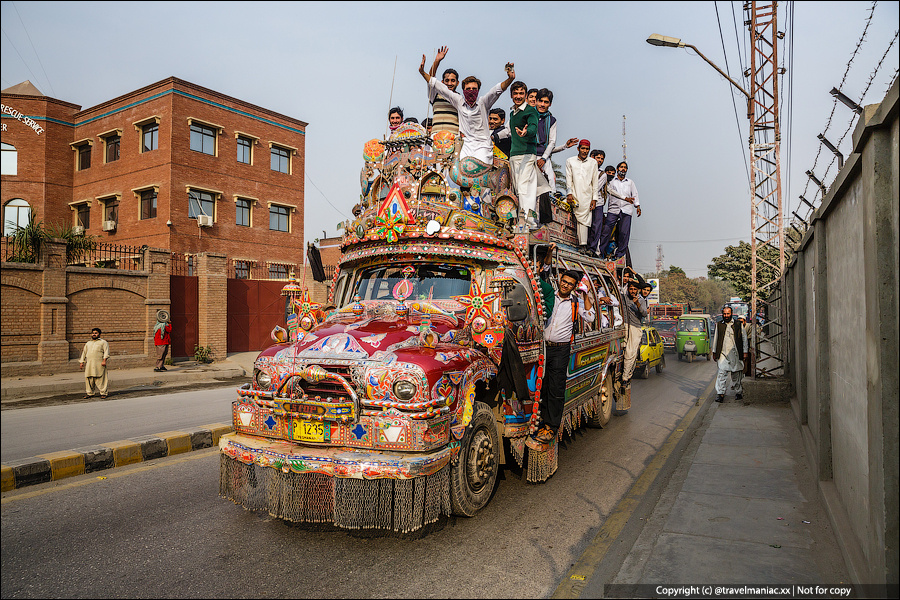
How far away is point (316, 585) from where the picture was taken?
378cm

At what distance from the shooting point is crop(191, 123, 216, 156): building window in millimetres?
26953

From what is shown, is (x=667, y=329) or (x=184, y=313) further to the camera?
(x=667, y=329)

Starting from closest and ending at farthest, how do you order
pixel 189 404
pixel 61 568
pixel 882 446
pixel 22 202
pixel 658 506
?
pixel 882 446, pixel 61 568, pixel 658 506, pixel 189 404, pixel 22 202

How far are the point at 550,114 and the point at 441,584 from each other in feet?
25.7

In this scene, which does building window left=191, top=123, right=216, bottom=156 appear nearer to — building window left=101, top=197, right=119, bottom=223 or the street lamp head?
building window left=101, top=197, right=119, bottom=223

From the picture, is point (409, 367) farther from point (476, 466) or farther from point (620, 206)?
point (620, 206)

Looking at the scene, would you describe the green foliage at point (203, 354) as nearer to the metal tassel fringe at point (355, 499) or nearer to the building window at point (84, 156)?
the metal tassel fringe at point (355, 499)

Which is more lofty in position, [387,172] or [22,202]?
[22,202]

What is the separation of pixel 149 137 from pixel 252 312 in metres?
11.3

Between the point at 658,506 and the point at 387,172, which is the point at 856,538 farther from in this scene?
the point at 387,172

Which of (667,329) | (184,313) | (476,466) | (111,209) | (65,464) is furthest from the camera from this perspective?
(111,209)

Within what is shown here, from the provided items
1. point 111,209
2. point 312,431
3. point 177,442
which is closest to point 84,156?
point 111,209

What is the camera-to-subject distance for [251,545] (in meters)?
4.42

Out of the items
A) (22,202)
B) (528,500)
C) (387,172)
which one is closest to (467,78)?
(387,172)
